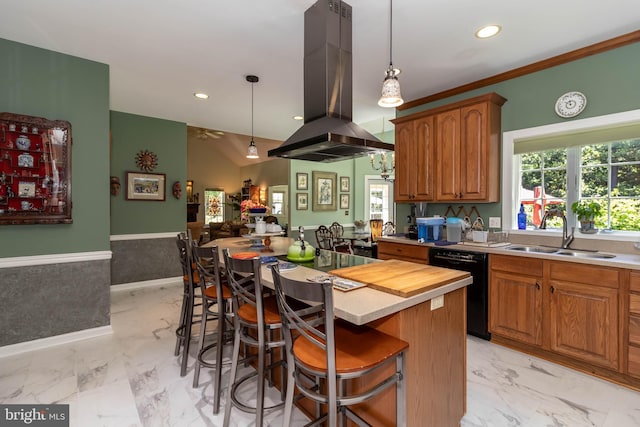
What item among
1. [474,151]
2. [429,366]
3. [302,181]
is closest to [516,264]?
[474,151]

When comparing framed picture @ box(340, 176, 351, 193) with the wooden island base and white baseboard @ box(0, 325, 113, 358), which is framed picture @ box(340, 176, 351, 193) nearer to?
white baseboard @ box(0, 325, 113, 358)

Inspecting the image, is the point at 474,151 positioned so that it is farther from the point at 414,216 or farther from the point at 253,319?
the point at 253,319

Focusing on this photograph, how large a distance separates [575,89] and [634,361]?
2416 millimetres

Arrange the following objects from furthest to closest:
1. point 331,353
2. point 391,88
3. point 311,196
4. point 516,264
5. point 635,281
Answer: point 311,196 → point 516,264 → point 635,281 → point 391,88 → point 331,353

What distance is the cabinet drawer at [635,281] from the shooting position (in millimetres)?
2184

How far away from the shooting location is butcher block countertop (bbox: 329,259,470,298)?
61.0 inches

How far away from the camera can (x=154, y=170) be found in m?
5.08

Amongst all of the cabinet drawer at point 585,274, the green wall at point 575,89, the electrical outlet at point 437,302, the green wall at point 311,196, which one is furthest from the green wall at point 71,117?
the cabinet drawer at point 585,274

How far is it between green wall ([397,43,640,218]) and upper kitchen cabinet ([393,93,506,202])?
157mm

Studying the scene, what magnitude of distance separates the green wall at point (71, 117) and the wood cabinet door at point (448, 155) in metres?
3.78

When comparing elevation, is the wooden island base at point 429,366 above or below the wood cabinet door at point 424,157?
below

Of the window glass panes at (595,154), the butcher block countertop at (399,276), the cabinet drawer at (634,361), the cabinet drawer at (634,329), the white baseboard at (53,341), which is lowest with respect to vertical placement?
the white baseboard at (53,341)

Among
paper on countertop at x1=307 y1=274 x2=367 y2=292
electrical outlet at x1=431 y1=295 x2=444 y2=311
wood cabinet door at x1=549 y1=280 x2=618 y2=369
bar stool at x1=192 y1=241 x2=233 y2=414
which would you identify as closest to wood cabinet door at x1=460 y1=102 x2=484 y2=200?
wood cabinet door at x1=549 y1=280 x2=618 y2=369

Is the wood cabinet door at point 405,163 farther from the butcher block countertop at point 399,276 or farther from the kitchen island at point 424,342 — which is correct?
the kitchen island at point 424,342
